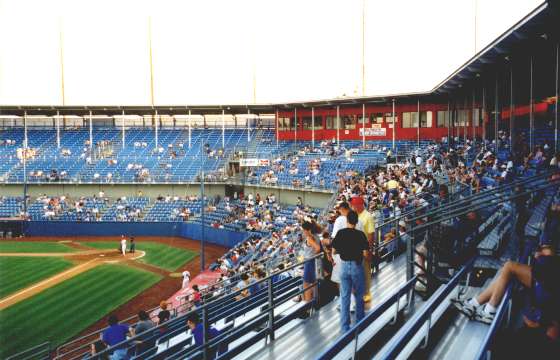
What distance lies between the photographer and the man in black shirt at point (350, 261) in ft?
20.8

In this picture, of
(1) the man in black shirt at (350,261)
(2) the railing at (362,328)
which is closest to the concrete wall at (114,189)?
(2) the railing at (362,328)

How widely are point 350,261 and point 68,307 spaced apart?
16.8 metres

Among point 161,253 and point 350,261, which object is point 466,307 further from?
point 161,253

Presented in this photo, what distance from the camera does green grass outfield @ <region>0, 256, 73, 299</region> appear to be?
77.9 feet

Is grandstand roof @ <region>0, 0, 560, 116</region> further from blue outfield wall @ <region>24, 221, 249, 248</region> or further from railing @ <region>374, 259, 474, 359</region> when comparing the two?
blue outfield wall @ <region>24, 221, 249, 248</region>

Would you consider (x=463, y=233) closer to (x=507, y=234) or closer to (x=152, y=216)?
(x=507, y=234)

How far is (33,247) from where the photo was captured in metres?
33.5

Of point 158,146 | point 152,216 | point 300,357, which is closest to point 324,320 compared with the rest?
point 300,357

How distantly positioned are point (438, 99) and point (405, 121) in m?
3.11

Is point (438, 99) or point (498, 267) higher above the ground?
point (438, 99)

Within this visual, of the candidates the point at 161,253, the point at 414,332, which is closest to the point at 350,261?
the point at 414,332

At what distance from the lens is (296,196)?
117ft

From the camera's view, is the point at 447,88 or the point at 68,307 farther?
the point at 447,88

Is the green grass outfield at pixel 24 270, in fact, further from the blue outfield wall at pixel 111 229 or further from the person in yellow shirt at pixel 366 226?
the person in yellow shirt at pixel 366 226
